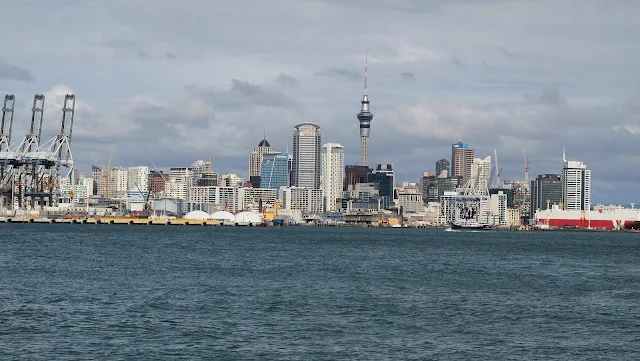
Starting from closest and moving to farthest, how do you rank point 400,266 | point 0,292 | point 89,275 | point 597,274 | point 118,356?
point 118,356 → point 0,292 → point 89,275 → point 597,274 → point 400,266

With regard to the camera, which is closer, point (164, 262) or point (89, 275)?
point (89, 275)

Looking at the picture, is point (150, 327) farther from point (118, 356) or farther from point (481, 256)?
point (481, 256)

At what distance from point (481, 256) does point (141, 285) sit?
42.3m

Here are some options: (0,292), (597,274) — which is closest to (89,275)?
(0,292)

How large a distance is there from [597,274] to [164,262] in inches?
1126

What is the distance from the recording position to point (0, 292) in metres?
40.7

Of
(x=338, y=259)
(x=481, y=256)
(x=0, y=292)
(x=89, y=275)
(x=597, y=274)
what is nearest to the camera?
(x=0, y=292)

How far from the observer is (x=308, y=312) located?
119ft

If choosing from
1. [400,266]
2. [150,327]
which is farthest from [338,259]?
[150,327]

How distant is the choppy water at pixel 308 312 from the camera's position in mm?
28609

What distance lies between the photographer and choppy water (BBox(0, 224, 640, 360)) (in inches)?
1126

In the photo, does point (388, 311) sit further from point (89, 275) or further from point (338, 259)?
point (338, 259)

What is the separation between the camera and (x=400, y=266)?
207 ft

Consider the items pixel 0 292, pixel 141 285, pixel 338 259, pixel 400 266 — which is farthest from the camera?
pixel 338 259
